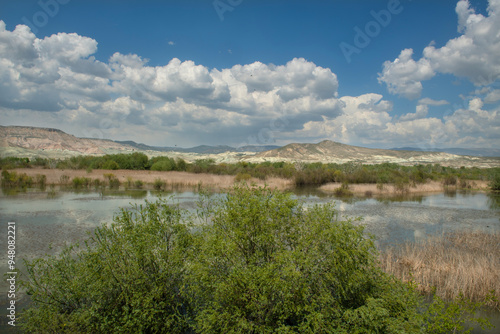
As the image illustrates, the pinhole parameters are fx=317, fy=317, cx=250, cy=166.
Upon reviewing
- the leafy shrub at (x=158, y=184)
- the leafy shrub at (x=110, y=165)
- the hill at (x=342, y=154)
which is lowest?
the leafy shrub at (x=158, y=184)

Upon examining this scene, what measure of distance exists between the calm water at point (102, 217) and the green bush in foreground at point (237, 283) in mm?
2909

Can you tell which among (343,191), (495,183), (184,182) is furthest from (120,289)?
(495,183)

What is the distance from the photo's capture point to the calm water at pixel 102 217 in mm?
13758

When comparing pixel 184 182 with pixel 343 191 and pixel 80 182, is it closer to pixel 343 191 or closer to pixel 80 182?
pixel 80 182

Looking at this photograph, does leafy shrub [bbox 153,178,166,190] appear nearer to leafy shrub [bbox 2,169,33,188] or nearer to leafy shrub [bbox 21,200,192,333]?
leafy shrub [bbox 2,169,33,188]

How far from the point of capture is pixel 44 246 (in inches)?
494

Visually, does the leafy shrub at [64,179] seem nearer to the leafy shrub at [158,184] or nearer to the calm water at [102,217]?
the calm water at [102,217]

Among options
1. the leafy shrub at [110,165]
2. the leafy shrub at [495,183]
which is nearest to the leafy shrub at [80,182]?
the leafy shrub at [110,165]

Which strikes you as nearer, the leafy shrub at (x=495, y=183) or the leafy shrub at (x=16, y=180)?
the leafy shrub at (x=16, y=180)

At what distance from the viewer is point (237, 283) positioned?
576 centimetres

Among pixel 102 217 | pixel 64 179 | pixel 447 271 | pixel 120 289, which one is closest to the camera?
pixel 120 289

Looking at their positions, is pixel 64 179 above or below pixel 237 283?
below

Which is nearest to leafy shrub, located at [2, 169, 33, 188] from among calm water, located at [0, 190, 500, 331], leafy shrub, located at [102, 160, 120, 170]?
calm water, located at [0, 190, 500, 331]

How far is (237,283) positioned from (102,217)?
14.9 meters
